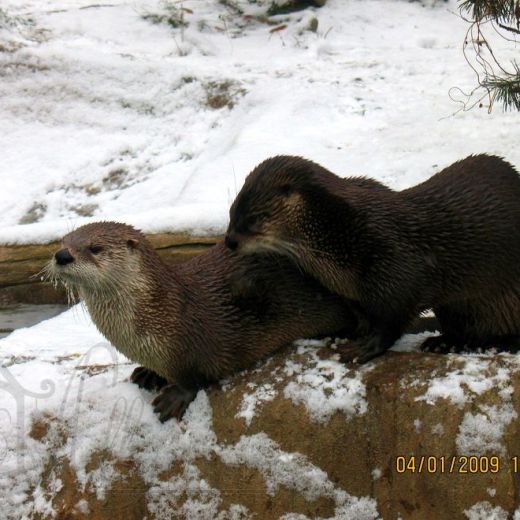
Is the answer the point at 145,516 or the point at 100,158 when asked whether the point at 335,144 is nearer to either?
the point at 100,158

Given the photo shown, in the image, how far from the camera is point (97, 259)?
7.60ft

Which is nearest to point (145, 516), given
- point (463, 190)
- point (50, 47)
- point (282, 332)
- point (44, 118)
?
point (282, 332)

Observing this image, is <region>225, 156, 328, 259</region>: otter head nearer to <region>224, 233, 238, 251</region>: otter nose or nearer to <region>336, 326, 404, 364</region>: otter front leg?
<region>224, 233, 238, 251</region>: otter nose

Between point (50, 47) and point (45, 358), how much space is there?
4.62 m

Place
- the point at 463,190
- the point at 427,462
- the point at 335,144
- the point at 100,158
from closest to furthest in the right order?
the point at 427,462 < the point at 463,190 < the point at 335,144 < the point at 100,158

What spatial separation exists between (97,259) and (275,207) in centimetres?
58

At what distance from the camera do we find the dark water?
442 cm

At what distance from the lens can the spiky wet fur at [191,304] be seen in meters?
2.36

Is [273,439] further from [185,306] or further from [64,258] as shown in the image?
[64,258]

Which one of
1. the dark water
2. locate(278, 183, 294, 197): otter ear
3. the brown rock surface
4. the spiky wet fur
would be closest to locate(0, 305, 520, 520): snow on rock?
the brown rock surface

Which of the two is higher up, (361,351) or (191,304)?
(191,304)

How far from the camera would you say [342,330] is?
267 cm

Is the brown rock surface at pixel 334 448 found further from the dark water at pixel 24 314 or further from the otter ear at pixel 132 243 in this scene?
the dark water at pixel 24 314

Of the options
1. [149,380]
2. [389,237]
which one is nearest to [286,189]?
[389,237]
